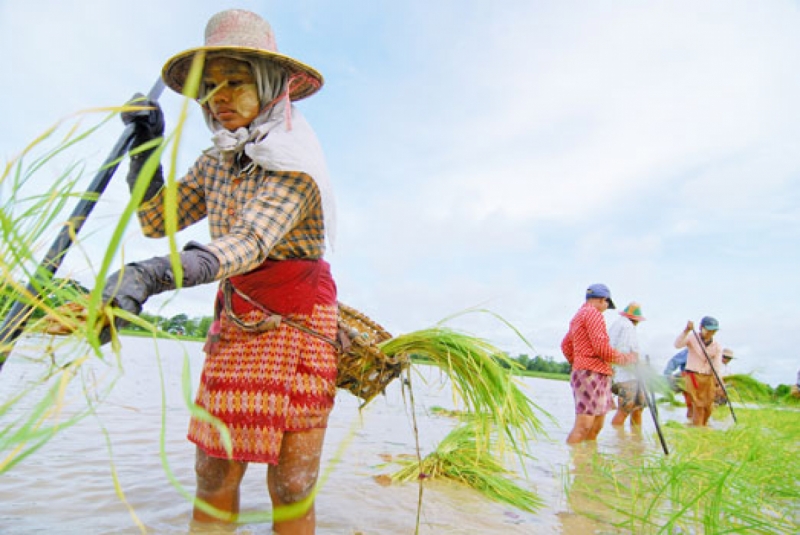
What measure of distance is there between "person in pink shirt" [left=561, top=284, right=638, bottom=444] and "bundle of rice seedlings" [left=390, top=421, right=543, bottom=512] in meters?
1.49

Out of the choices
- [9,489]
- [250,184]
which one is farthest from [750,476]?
[9,489]

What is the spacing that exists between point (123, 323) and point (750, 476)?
335 centimetres

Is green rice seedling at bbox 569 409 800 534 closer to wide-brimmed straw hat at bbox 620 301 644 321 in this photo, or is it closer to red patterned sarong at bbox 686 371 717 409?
wide-brimmed straw hat at bbox 620 301 644 321

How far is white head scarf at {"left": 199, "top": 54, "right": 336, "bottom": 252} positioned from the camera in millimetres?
1525

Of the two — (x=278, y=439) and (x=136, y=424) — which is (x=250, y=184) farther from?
(x=136, y=424)

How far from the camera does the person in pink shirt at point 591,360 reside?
489 centimetres

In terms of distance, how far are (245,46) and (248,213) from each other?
550 mm

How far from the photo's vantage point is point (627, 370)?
17.9 ft

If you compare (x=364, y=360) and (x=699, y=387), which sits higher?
(x=699, y=387)

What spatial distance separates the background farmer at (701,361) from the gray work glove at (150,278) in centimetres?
814

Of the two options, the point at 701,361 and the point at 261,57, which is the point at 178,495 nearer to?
the point at 261,57

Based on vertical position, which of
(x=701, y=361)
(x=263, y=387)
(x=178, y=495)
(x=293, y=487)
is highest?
(x=701, y=361)

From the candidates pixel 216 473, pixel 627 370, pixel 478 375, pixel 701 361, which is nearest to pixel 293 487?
pixel 216 473

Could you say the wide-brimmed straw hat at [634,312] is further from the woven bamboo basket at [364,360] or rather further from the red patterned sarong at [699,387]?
the woven bamboo basket at [364,360]
